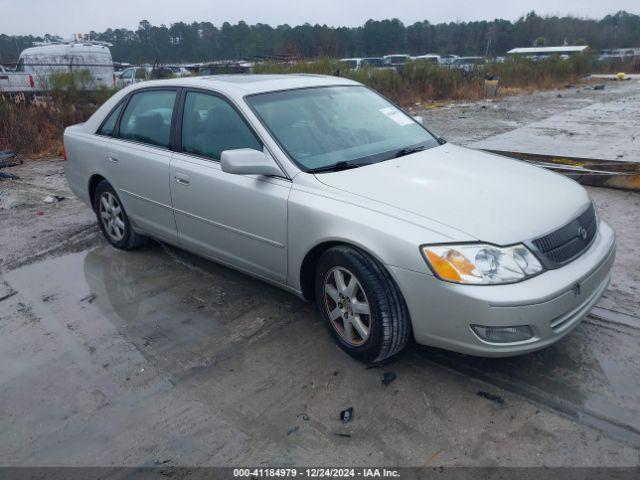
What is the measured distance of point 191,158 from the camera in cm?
384

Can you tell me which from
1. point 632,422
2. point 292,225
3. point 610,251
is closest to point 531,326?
point 632,422

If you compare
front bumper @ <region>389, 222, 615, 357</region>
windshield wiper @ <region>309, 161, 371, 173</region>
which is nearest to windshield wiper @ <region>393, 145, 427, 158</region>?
windshield wiper @ <region>309, 161, 371, 173</region>

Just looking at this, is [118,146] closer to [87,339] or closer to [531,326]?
[87,339]

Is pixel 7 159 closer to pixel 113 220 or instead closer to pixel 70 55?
pixel 113 220

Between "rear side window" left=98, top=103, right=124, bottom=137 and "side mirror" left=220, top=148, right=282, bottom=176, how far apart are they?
2.06m

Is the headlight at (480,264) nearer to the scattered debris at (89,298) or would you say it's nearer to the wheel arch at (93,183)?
the scattered debris at (89,298)

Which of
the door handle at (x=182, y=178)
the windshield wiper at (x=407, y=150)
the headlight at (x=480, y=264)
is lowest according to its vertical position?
the headlight at (x=480, y=264)

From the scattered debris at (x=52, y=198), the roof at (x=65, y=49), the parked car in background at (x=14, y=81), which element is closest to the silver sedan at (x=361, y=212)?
the scattered debris at (x=52, y=198)

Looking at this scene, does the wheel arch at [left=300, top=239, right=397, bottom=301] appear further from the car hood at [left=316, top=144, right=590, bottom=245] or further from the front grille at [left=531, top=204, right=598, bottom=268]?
the front grille at [left=531, top=204, right=598, bottom=268]

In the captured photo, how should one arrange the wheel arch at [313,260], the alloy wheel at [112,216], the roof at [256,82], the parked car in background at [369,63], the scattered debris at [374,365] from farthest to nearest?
the parked car in background at [369,63], the alloy wheel at [112,216], the roof at [256,82], the scattered debris at [374,365], the wheel arch at [313,260]

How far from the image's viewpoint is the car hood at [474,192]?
2652 millimetres

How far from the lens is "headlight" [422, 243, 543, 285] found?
2498 mm

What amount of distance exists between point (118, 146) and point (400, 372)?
3.17 metres

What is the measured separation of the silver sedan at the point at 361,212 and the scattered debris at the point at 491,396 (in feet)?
0.92
